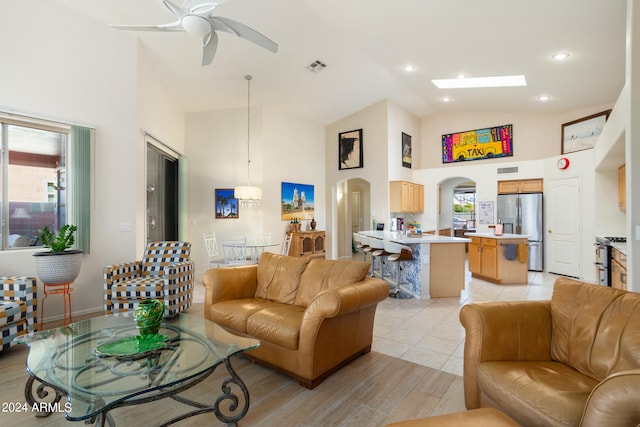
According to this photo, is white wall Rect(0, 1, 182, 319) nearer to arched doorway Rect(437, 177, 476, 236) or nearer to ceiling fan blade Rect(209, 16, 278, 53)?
ceiling fan blade Rect(209, 16, 278, 53)

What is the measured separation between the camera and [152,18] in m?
3.95

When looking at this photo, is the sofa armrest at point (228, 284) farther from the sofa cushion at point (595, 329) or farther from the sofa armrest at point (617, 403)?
the sofa armrest at point (617, 403)

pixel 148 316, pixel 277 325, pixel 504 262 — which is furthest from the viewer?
pixel 504 262

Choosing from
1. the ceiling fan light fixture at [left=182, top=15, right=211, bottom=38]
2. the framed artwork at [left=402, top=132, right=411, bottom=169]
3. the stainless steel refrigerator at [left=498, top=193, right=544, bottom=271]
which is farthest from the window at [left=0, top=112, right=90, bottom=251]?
the stainless steel refrigerator at [left=498, top=193, right=544, bottom=271]

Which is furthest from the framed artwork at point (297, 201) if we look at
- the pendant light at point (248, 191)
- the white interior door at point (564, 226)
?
the white interior door at point (564, 226)

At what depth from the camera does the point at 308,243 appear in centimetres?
741

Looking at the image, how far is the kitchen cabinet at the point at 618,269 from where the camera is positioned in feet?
11.4

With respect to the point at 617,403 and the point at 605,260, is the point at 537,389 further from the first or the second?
the point at 605,260

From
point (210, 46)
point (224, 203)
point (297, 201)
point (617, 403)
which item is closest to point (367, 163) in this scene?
point (297, 201)

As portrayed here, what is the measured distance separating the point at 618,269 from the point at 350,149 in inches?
225

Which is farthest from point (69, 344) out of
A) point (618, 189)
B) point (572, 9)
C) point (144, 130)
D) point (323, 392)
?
point (618, 189)

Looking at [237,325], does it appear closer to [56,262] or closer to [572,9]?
[56,262]

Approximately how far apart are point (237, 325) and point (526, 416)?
2051 mm

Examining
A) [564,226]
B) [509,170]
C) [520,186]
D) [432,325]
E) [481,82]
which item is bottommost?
[432,325]
